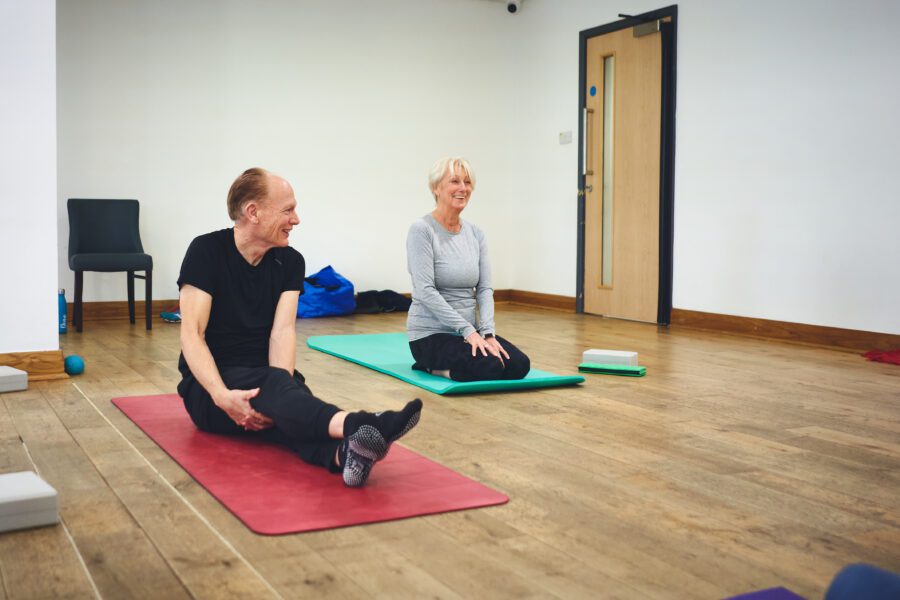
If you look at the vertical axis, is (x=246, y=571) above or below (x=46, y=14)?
below

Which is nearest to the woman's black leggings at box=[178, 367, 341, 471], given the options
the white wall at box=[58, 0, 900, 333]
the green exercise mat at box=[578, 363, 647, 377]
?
the green exercise mat at box=[578, 363, 647, 377]

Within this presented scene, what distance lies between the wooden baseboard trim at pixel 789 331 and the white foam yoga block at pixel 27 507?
4.25 m

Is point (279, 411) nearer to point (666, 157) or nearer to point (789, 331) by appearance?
point (789, 331)

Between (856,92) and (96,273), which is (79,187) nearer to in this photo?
(96,273)

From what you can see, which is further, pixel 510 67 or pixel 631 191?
pixel 510 67

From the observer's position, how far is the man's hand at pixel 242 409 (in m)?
2.46

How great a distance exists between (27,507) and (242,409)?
A: 672 millimetres

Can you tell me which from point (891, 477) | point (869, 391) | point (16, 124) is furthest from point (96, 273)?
point (891, 477)

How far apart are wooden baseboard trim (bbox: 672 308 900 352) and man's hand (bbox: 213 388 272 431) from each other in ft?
11.8

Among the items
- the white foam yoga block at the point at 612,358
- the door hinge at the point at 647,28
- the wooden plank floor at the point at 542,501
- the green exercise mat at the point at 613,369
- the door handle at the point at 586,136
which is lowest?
the wooden plank floor at the point at 542,501

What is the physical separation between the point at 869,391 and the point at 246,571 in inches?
114

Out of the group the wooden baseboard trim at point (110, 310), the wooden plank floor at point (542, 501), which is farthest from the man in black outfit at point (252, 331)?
the wooden baseboard trim at point (110, 310)

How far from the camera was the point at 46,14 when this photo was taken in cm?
375

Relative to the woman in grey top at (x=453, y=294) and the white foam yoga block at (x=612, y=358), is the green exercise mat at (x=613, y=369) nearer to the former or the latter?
the white foam yoga block at (x=612, y=358)
